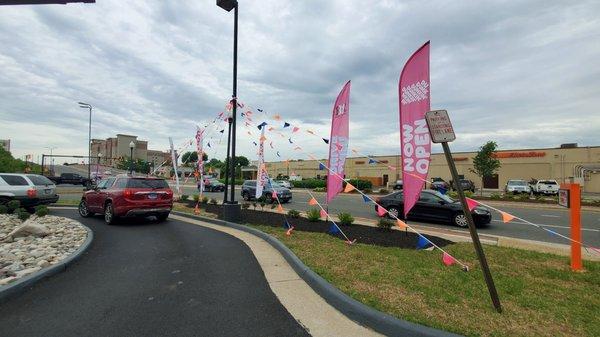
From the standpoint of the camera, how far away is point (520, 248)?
788 centimetres

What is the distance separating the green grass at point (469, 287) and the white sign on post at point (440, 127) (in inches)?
80.9

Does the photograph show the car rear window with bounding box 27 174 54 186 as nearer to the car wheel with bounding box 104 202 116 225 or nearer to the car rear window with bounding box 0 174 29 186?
the car rear window with bounding box 0 174 29 186

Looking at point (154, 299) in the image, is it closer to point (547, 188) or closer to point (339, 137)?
point (339, 137)

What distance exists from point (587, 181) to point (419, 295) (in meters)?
50.8

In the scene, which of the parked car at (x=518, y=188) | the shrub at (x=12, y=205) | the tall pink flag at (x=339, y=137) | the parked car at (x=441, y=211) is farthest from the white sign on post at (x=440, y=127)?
the parked car at (x=518, y=188)

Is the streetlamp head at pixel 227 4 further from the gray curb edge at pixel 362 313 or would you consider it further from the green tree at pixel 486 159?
the green tree at pixel 486 159

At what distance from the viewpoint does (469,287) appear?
4.95 m

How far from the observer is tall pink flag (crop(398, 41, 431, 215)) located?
6.52m

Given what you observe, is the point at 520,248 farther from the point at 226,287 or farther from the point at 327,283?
the point at 226,287

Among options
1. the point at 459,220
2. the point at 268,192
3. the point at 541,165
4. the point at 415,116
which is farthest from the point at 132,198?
the point at 541,165

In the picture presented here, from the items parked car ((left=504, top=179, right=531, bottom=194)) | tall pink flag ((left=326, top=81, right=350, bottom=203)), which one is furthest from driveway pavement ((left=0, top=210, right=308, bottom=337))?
parked car ((left=504, top=179, right=531, bottom=194))

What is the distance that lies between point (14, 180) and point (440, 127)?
649 inches

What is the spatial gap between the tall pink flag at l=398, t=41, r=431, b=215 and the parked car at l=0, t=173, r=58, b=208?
48.8ft

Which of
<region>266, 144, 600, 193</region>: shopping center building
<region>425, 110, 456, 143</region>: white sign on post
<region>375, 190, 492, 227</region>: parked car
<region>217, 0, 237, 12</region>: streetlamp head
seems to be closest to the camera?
<region>425, 110, 456, 143</region>: white sign on post
